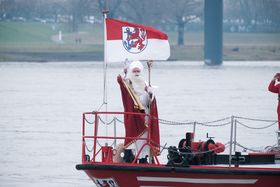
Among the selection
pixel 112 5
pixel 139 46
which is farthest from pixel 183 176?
pixel 112 5

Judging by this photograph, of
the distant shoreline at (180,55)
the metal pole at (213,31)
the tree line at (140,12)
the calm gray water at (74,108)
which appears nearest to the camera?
the calm gray water at (74,108)

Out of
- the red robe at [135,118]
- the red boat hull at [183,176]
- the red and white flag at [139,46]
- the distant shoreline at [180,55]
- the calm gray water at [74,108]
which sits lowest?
the distant shoreline at [180,55]

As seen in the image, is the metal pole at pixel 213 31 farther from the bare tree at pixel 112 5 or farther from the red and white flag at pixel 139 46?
the red and white flag at pixel 139 46

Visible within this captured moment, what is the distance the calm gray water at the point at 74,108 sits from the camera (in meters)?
20.8

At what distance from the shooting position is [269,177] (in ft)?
51.5

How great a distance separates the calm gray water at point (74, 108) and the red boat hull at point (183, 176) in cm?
250

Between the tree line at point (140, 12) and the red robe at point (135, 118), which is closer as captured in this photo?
the red robe at point (135, 118)

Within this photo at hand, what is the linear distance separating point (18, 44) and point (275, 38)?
700 inches

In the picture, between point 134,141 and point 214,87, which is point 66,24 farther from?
point 134,141

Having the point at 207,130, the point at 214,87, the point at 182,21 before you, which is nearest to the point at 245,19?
the point at 182,21

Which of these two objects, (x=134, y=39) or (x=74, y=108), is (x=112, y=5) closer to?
(x=74, y=108)

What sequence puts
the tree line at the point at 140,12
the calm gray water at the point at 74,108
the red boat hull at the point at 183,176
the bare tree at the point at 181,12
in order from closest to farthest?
the red boat hull at the point at 183,176
the calm gray water at the point at 74,108
the tree line at the point at 140,12
the bare tree at the point at 181,12

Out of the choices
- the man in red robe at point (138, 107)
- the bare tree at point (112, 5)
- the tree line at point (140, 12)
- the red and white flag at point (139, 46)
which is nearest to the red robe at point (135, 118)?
the man in red robe at point (138, 107)

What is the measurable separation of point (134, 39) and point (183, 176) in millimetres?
2000
